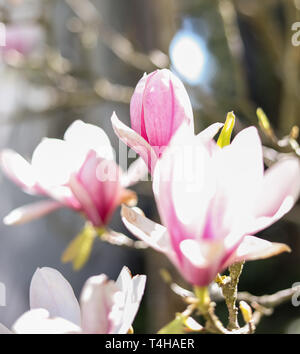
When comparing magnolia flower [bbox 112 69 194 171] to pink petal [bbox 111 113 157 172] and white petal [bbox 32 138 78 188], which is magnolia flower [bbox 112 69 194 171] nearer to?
pink petal [bbox 111 113 157 172]

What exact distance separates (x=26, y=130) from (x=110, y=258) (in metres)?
0.79

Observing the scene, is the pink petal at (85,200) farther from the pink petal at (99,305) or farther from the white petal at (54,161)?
the pink petal at (99,305)

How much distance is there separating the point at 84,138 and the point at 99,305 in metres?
0.24

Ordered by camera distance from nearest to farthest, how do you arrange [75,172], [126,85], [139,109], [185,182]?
[185,182]
[139,109]
[75,172]
[126,85]

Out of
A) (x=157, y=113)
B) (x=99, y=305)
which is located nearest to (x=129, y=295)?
(x=99, y=305)

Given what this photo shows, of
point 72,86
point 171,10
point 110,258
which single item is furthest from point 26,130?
point 171,10

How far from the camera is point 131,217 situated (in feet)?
1.21

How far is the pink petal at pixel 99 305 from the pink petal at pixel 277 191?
0.33 feet

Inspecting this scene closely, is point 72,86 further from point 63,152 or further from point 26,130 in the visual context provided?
point 26,130

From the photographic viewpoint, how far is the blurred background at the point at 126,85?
1.17m

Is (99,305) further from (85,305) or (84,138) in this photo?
(84,138)

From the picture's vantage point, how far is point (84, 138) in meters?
0.54

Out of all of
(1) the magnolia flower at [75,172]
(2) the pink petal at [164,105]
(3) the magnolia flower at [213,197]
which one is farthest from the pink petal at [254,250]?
(1) the magnolia flower at [75,172]

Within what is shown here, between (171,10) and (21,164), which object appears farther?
(171,10)
